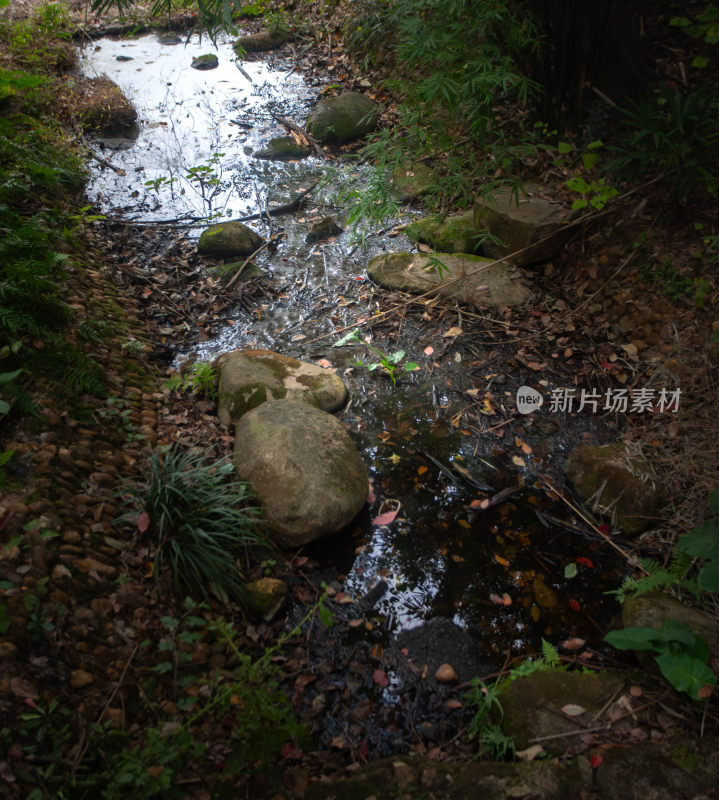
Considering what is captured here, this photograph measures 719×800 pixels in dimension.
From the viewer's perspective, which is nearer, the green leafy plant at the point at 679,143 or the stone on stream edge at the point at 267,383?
the green leafy plant at the point at 679,143

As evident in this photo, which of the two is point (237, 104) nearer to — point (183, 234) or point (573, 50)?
point (183, 234)

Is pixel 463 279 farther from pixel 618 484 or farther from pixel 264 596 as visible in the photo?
pixel 264 596

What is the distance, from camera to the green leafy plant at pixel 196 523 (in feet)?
8.14

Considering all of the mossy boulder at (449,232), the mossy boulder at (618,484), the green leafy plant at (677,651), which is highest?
the mossy boulder at (449,232)

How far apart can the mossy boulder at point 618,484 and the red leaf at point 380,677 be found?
166 centimetres

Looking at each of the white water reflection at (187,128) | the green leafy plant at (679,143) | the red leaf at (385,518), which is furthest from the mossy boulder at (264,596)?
the white water reflection at (187,128)

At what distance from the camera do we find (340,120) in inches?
265

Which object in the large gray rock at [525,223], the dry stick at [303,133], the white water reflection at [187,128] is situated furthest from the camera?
the dry stick at [303,133]

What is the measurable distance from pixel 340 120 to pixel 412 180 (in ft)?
6.09

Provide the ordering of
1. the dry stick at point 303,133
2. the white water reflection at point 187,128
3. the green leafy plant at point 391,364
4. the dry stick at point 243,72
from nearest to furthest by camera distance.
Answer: the green leafy plant at point 391,364, the white water reflection at point 187,128, the dry stick at point 303,133, the dry stick at point 243,72

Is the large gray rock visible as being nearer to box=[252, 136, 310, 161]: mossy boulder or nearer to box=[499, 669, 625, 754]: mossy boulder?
box=[252, 136, 310, 161]: mossy boulder

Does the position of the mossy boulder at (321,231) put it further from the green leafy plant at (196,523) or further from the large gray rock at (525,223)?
the green leafy plant at (196,523)

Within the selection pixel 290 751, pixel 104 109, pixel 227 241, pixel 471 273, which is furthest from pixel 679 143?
pixel 104 109

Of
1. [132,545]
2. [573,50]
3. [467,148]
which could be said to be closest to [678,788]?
[132,545]
